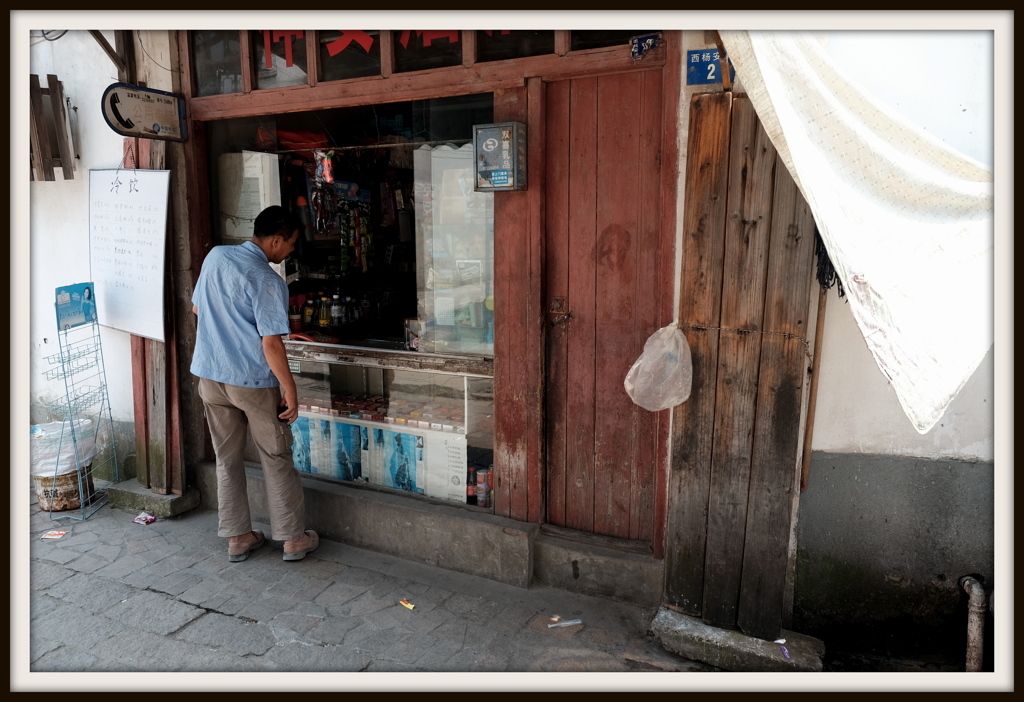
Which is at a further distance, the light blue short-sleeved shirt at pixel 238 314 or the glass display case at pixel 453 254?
the glass display case at pixel 453 254

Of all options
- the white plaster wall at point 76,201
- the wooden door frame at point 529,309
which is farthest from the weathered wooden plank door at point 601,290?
the white plaster wall at point 76,201

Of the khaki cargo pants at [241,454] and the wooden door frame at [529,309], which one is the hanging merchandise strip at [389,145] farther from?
the khaki cargo pants at [241,454]

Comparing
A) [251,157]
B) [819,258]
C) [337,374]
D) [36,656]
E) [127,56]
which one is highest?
[127,56]

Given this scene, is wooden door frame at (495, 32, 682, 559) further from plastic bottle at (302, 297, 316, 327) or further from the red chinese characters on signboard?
plastic bottle at (302, 297, 316, 327)

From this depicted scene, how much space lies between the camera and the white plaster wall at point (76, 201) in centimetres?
464

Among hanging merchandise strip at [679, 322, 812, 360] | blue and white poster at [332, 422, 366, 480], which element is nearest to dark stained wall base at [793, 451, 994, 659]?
hanging merchandise strip at [679, 322, 812, 360]

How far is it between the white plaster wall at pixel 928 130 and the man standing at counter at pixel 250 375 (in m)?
2.72

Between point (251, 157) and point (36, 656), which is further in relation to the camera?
point (251, 157)

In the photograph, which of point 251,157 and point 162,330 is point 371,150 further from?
point 162,330

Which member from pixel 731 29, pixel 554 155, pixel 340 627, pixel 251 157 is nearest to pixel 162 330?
pixel 251 157

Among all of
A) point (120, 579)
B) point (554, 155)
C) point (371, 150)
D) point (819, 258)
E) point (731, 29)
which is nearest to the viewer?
point (731, 29)

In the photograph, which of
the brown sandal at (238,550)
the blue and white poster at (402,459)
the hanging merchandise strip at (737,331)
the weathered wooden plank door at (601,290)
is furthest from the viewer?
the blue and white poster at (402,459)

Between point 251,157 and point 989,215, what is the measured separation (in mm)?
4260

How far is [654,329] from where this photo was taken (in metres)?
3.35
